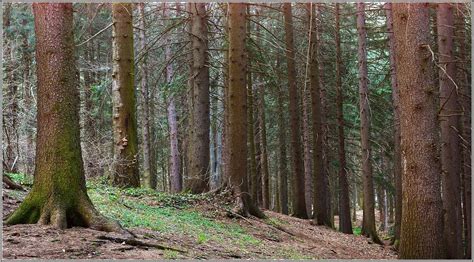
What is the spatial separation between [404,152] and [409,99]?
30.0 inches

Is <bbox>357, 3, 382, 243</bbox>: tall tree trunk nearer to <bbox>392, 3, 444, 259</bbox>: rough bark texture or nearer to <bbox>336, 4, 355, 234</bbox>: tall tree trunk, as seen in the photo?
<bbox>336, 4, 355, 234</bbox>: tall tree trunk

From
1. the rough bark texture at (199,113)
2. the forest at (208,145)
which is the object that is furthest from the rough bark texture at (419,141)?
the rough bark texture at (199,113)

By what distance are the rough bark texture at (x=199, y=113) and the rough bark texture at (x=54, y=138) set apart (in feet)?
21.6

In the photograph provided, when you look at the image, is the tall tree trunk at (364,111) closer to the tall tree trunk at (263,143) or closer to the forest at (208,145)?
the forest at (208,145)

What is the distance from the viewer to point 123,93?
1174cm

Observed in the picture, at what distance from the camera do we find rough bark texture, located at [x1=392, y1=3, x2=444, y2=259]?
22.9 ft

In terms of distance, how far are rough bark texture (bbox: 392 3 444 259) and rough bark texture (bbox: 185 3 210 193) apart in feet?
22.7

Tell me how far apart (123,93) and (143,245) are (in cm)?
586

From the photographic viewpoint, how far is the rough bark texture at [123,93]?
11695 mm

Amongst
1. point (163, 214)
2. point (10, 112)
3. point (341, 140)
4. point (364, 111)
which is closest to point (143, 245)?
point (163, 214)

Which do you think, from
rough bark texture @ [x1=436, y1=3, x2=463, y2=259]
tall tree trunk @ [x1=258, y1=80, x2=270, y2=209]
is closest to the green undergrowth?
rough bark texture @ [x1=436, y1=3, x2=463, y2=259]

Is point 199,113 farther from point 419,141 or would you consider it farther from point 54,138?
point 419,141

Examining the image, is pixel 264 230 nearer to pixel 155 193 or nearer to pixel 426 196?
pixel 155 193

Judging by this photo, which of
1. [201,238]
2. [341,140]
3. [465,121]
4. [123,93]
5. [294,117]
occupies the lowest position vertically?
[201,238]
